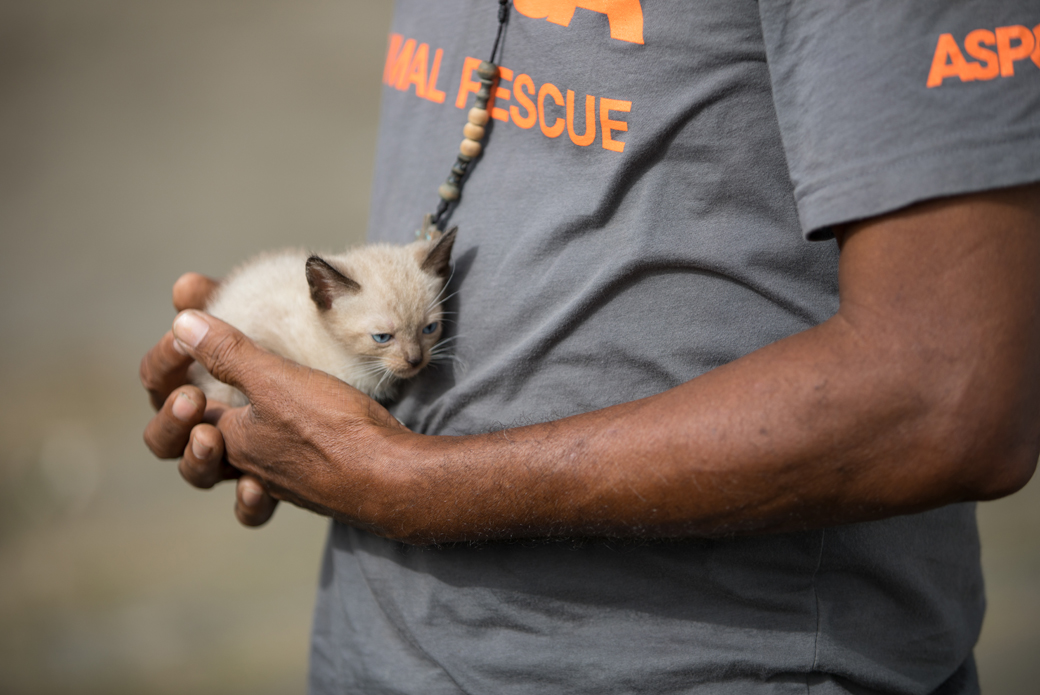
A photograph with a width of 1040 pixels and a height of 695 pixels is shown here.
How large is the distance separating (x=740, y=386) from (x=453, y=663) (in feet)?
2.23

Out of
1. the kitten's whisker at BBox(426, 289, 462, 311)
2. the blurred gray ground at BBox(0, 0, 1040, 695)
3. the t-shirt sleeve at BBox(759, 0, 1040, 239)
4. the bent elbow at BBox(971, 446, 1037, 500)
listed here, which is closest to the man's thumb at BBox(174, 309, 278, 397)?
the kitten's whisker at BBox(426, 289, 462, 311)

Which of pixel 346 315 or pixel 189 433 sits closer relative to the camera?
pixel 189 433

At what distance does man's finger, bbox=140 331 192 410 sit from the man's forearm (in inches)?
37.2

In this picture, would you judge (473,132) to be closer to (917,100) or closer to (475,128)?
(475,128)

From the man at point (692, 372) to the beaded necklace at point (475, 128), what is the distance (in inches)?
1.1

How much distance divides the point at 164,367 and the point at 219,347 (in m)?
0.30

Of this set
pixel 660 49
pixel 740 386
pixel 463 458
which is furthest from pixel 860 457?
pixel 660 49

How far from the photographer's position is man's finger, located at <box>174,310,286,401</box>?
51.6 inches

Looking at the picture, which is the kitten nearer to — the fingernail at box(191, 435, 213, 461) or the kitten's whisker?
the kitten's whisker

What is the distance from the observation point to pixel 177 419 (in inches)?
57.1

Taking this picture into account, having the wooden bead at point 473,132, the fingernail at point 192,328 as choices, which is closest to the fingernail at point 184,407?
the fingernail at point 192,328

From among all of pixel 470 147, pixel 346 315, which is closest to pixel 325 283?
pixel 346 315

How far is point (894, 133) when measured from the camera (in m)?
0.77

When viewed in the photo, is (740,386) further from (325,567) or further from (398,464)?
(325,567)
